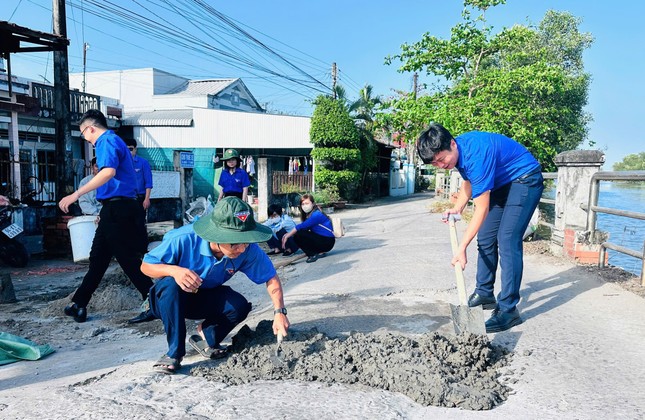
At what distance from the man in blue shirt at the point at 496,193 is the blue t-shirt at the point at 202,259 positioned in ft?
4.27

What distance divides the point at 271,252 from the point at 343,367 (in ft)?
16.3

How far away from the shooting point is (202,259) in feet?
9.05

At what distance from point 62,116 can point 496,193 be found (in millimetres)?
7908

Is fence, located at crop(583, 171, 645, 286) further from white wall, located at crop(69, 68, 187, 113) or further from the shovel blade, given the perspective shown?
white wall, located at crop(69, 68, 187, 113)

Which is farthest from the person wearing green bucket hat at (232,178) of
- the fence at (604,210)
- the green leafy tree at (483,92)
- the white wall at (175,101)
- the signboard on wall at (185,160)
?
the white wall at (175,101)

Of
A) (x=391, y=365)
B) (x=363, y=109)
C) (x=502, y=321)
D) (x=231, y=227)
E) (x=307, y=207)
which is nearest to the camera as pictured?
(x=231, y=227)

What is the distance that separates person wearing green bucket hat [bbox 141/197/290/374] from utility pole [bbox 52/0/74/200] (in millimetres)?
6751

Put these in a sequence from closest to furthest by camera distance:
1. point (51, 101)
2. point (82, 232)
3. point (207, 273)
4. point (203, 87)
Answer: point (207, 273) < point (82, 232) < point (51, 101) < point (203, 87)

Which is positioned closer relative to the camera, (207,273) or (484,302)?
(207,273)

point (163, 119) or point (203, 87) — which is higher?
point (203, 87)

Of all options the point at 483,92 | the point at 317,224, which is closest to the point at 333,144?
the point at 483,92

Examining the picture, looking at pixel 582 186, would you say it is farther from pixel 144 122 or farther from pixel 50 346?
pixel 144 122

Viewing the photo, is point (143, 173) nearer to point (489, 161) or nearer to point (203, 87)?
point (489, 161)

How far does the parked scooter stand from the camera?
276 inches
